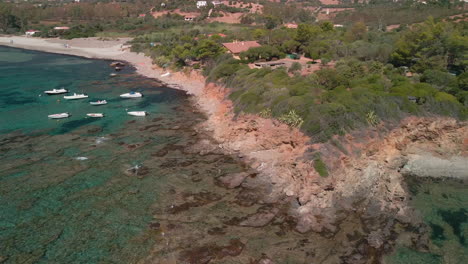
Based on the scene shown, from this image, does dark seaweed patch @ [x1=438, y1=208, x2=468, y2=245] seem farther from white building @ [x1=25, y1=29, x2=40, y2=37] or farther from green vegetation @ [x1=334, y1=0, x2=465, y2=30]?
white building @ [x1=25, y1=29, x2=40, y2=37]

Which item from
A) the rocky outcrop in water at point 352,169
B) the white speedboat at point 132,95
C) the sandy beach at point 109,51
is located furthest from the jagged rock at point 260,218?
the white speedboat at point 132,95

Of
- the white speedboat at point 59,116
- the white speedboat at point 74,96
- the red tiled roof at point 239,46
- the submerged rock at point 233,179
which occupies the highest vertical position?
the red tiled roof at point 239,46

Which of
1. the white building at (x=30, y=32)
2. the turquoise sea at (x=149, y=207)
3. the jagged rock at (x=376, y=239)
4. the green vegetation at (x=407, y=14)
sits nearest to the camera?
the turquoise sea at (x=149, y=207)

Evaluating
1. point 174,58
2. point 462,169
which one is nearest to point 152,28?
point 174,58

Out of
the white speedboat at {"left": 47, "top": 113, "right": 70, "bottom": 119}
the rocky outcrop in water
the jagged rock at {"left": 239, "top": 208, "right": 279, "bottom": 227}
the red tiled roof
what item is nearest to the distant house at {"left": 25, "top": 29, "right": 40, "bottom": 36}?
the red tiled roof

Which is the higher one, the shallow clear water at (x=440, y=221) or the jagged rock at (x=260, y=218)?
the jagged rock at (x=260, y=218)

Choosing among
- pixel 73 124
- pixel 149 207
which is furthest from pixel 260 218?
pixel 73 124

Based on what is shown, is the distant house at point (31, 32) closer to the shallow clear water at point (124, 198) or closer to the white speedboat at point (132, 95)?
the white speedboat at point (132, 95)
